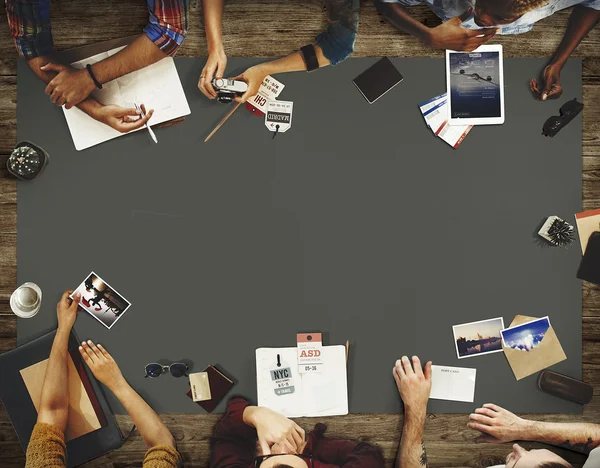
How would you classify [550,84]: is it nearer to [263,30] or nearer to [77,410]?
[263,30]

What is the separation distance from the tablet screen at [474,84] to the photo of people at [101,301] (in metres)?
1.87

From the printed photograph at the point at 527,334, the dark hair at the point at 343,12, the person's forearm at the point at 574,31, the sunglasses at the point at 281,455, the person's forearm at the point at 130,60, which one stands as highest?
the dark hair at the point at 343,12

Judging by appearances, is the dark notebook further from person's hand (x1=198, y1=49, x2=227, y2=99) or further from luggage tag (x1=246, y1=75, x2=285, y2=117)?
person's hand (x1=198, y1=49, x2=227, y2=99)

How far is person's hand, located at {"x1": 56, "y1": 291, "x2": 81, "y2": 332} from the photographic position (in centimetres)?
240

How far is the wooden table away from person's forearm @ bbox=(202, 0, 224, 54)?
1.5 inches

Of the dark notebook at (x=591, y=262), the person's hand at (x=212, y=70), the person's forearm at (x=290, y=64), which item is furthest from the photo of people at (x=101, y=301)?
the dark notebook at (x=591, y=262)

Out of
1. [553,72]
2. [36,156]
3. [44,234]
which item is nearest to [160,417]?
[44,234]

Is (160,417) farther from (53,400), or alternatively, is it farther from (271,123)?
(271,123)

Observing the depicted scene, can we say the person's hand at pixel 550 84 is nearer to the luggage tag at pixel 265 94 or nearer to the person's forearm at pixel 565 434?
the luggage tag at pixel 265 94

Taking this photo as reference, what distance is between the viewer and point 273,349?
2.42m

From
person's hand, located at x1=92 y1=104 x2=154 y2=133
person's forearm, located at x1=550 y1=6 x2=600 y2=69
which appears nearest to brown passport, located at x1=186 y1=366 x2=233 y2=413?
person's hand, located at x1=92 y1=104 x2=154 y2=133

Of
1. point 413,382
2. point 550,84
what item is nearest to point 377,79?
point 550,84

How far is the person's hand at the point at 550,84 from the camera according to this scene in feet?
7.86

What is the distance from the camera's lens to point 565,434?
2.40 meters
